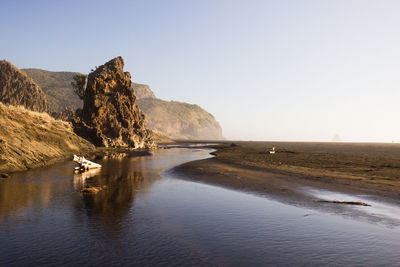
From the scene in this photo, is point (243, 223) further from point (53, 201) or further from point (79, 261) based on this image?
point (53, 201)

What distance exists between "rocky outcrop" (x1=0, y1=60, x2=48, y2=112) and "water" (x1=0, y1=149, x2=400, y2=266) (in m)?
92.7

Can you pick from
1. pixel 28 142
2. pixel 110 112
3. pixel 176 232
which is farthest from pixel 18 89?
pixel 176 232

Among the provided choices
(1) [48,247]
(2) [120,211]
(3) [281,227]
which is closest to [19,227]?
(1) [48,247]

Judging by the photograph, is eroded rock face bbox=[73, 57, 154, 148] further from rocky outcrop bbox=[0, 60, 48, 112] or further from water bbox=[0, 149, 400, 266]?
water bbox=[0, 149, 400, 266]

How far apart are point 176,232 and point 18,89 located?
11067 centimetres

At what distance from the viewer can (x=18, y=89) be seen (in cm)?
9512

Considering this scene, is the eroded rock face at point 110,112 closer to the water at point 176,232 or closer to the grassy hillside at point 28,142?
the grassy hillside at point 28,142

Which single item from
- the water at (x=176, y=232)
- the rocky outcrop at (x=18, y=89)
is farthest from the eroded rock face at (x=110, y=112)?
the water at (x=176, y=232)

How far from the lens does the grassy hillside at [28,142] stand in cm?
2534

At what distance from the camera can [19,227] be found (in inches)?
415

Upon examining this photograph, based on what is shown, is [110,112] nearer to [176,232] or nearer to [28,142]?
[28,142]

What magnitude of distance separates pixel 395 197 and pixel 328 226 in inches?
368

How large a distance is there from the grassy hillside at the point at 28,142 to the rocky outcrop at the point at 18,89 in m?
57.6

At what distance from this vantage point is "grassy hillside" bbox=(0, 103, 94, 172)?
25.3 metres
